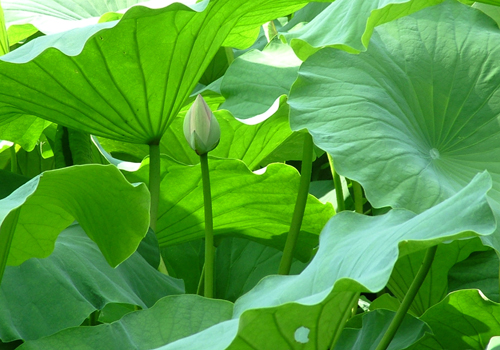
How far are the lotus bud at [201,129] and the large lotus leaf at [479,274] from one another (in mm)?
446

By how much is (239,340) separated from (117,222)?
0.31 metres

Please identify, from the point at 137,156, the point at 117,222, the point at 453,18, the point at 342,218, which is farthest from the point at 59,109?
the point at 453,18

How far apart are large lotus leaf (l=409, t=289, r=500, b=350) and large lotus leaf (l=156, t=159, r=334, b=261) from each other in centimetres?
29

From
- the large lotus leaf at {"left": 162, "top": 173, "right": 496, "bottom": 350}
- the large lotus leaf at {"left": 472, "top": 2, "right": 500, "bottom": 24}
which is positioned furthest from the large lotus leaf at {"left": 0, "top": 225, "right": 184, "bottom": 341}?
the large lotus leaf at {"left": 472, "top": 2, "right": 500, "bottom": 24}

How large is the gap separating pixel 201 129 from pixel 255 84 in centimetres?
32

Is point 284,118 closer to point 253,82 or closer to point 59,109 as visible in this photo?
point 253,82

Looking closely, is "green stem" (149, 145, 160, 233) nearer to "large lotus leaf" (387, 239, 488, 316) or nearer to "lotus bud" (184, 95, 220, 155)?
"lotus bud" (184, 95, 220, 155)

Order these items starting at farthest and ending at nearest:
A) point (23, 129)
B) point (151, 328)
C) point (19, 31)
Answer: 1. point (19, 31)
2. point (23, 129)
3. point (151, 328)

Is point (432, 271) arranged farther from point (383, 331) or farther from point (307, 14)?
point (307, 14)

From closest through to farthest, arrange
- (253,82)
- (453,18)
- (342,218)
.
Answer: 1. (342,218)
2. (453,18)
3. (253,82)

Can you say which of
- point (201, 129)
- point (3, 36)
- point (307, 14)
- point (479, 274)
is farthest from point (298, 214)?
point (307, 14)

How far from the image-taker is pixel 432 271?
1.09 meters

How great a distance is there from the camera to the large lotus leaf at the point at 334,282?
1.64ft

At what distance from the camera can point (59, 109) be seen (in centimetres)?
99
